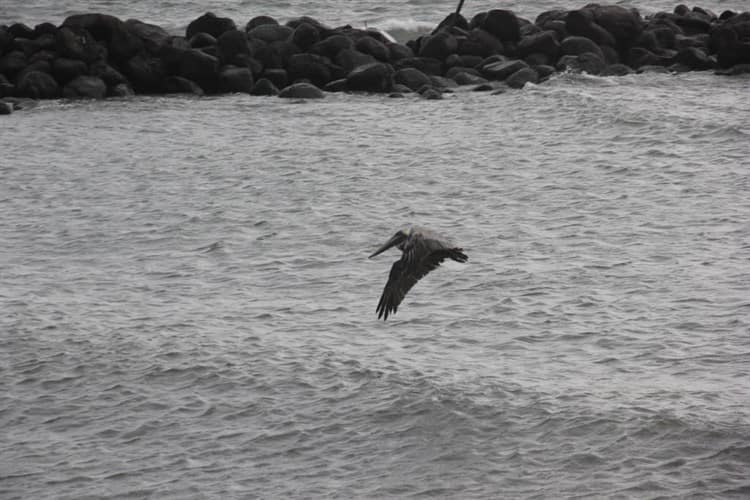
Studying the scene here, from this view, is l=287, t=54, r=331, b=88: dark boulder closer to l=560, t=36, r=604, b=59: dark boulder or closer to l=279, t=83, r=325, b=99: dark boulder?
l=279, t=83, r=325, b=99: dark boulder

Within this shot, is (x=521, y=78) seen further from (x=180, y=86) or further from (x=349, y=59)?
(x=180, y=86)

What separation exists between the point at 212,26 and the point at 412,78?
4.10 meters

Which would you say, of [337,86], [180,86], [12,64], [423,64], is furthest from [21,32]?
[423,64]

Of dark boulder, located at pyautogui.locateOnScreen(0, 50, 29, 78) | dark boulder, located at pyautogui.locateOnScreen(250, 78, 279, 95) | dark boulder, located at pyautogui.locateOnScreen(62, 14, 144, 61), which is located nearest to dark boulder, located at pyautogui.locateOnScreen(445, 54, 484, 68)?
dark boulder, located at pyautogui.locateOnScreen(250, 78, 279, 95)

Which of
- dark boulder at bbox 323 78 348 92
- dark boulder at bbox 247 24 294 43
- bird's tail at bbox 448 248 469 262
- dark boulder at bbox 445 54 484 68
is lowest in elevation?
Answer: dark boulder at bbox 323 78 348 92

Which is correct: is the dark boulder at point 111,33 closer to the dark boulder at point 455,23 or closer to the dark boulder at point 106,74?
the dark boulder at point 106,74

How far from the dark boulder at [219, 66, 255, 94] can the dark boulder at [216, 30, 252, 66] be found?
0.85 ft

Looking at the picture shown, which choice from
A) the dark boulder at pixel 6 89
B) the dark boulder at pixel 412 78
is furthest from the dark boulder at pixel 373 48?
the dark boulder at pixel 6 89

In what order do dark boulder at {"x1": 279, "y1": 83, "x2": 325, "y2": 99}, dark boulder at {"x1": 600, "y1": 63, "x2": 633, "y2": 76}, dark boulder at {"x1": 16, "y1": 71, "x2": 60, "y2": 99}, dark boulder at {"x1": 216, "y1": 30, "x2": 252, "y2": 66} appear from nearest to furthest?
dark boulder at {"x1": 279, "y1": 83, "x2": 325, "y2": 99} → dark boulder at {"x1": 16, "y1": 71, "x2": 60, "y2": 99} → dark boulder at {"x1": 216, "y1": 30, "x2": 252, "y2": 66} → dark boulder at {"x1": 600, "y1": 63, "x2": 633, "y2": 76}

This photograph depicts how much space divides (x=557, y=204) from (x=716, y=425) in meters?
6.69

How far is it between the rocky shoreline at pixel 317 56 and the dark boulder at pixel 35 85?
0.02 metres

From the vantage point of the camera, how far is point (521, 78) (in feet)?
76.9

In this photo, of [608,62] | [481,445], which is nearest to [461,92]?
[608,62]

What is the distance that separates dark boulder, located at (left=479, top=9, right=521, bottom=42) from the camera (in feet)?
81.6
